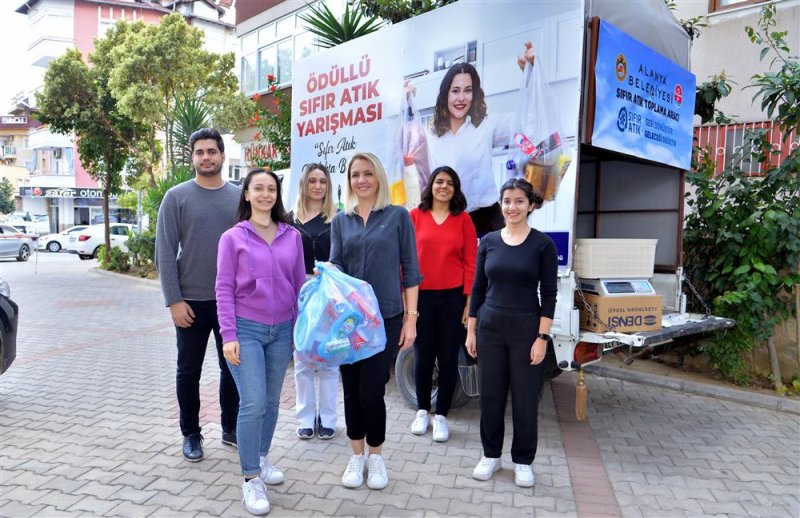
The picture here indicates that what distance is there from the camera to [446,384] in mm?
4070

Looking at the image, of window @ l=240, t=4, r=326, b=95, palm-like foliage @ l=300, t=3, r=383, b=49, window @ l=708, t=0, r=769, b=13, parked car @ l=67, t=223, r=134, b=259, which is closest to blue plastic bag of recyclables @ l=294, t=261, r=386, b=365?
palm-like foliage @ l=300, t=3, r=383, b=49

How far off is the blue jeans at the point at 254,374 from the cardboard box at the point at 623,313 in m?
1.99

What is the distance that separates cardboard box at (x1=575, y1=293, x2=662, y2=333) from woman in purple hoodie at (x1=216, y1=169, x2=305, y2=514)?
1.93 metres

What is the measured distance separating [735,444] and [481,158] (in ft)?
9.31

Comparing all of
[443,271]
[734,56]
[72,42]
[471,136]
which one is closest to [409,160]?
[471,136]

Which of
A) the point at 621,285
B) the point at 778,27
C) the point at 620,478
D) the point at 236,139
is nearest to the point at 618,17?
the point at 621,285

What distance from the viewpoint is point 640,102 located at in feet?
14.0

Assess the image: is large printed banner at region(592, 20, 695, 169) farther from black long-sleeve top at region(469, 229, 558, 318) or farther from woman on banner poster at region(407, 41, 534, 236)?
black long-sleeve top at region(469, 229, 558, 318)

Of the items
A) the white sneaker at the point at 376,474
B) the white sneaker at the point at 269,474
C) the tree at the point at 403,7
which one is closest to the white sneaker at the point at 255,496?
the white sneaker at the point at 269,474

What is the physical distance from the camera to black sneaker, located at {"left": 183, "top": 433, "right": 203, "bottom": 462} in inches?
144

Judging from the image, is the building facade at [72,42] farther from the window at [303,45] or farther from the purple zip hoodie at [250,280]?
the purple zip hoodie at [250,280]

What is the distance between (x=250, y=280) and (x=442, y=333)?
1.51m

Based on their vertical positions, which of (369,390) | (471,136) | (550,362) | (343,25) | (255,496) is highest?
(343,25)

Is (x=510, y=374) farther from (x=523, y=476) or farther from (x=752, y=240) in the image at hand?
(x=752, y=240)
